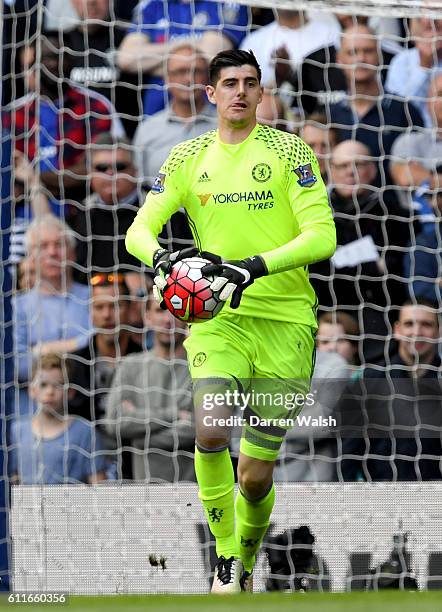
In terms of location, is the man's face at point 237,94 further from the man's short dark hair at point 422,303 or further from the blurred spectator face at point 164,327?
the man's short dark hair at point 422,303

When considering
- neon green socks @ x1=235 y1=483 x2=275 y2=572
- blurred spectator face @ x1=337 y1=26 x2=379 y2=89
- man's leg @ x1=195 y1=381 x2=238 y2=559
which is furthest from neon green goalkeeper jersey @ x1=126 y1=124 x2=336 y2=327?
blurred spectator face @ x1=337 y1=26 x2=379 y2=89

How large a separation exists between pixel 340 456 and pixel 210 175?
130 centimetres

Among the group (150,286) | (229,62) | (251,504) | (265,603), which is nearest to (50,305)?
(150,286)

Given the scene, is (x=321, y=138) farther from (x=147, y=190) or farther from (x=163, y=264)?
(x=163, y=264)

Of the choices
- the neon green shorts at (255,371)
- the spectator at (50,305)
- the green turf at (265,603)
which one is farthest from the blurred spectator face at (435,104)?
the green turf at (265,603)

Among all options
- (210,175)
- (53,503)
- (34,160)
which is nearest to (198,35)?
A: (34,160)

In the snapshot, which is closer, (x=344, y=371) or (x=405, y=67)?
(x=344, y=371)

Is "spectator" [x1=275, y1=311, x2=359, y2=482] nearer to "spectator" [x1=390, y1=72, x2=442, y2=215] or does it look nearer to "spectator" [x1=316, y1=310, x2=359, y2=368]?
"spectator" [x1=316, y1=310, x2=359, y2=368]

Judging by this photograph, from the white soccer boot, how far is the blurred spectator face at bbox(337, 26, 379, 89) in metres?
2.37

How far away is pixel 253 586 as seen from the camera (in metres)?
4.43

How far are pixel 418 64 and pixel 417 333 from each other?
50.9 inches

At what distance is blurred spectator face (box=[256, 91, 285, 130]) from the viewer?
17.6 ft

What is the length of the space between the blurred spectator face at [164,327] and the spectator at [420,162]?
1.18 metres

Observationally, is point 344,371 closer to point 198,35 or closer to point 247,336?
point 247,336
